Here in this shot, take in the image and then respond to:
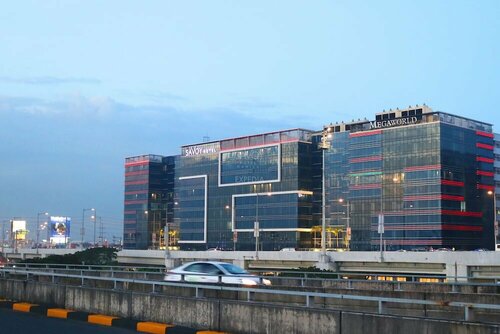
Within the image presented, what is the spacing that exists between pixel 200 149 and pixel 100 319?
145m

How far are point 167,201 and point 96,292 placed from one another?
556 feet

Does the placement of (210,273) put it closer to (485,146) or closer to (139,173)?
(485,146)

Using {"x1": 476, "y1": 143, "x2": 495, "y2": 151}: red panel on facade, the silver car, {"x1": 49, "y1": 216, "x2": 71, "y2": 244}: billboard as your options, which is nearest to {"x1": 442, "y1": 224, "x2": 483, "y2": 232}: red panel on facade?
{"x1": 476, "y1": 143, "x2": 495, "y2": 151}: red panel on facade

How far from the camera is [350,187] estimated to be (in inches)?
5335

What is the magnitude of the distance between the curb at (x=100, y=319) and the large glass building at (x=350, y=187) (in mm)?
86327

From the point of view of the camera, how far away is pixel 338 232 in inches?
5369

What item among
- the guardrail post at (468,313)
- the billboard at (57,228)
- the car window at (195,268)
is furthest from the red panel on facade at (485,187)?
the guardrail post at (468,313)

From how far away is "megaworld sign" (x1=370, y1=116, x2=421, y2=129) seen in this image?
128m

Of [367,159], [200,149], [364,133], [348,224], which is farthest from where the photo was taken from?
[200,149]

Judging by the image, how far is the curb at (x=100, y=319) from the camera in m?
15.9

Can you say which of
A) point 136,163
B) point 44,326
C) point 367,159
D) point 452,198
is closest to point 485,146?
point 452,198

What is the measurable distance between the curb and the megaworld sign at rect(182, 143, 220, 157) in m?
135

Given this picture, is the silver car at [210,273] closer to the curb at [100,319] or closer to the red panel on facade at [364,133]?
the curb at [100,319]

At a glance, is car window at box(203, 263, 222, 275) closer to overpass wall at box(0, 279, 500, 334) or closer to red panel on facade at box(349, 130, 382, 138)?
overpass wall at box(0, 279, 500, 334)
